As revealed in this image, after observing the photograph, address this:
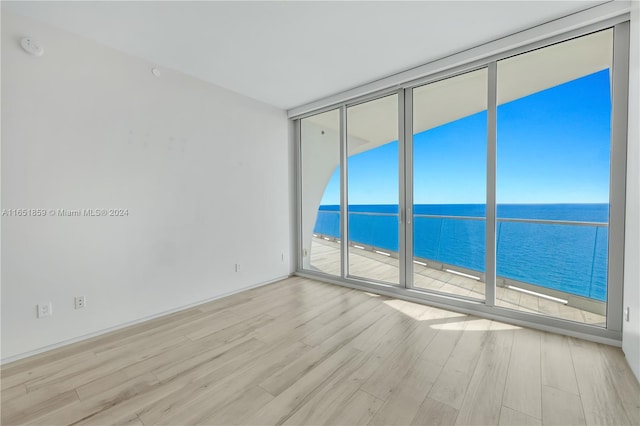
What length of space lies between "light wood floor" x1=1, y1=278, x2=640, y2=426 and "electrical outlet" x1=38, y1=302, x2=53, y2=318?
13.2 inches

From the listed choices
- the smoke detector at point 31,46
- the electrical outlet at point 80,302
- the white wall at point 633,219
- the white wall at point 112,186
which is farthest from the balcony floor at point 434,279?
the smoke detector at point 31,46

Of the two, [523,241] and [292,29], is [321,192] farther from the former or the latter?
[523,241]

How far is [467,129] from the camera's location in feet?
10.7

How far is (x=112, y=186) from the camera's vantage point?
254 centimetres

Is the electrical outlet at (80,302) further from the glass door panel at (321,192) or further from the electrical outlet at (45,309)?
the glass door panel at (321,192)

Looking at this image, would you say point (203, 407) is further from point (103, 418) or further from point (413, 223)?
point (413, 223)

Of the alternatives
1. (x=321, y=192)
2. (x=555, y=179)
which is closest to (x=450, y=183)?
(x=555, y=179)

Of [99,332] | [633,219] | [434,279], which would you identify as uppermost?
[633,219]

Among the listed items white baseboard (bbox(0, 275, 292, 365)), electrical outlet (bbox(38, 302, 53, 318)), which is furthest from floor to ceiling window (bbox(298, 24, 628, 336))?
electrical outlet (bbox(38, 302, 53, 318))

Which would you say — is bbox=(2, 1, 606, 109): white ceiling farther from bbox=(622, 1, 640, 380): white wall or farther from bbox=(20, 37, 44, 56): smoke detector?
bbox=(622, 1, 640, 380): white wall

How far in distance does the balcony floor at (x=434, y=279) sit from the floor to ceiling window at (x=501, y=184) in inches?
0.9

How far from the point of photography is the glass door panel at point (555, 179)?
239cm

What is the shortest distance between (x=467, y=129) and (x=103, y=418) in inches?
169

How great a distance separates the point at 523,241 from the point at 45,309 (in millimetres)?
4880
